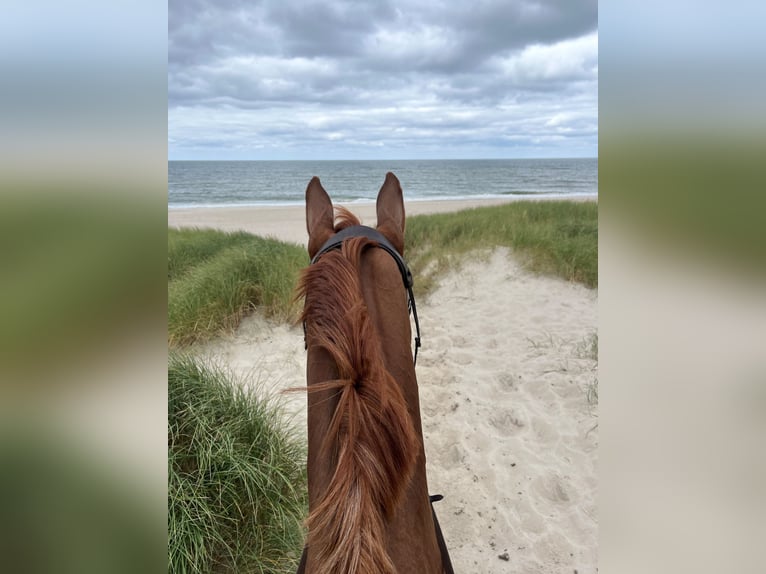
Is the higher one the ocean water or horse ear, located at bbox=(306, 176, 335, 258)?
the ocean water

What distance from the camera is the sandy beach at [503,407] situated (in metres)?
2.09

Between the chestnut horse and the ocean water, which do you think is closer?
the chestnut horse

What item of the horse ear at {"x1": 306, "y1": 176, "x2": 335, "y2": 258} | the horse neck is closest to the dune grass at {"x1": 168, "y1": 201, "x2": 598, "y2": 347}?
the horse ear at {"x1": 306, "y1": 176, "x2": 335, "y2": 258}

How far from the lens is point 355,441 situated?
0.75 metres

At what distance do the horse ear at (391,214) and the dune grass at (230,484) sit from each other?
4.14 ft

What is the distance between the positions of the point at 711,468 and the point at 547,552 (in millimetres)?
1936

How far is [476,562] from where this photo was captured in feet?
6.49

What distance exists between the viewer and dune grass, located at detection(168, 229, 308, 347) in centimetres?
388

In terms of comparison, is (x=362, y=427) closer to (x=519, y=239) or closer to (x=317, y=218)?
(x=317, y=218)

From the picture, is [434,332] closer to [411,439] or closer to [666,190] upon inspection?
[411,439]

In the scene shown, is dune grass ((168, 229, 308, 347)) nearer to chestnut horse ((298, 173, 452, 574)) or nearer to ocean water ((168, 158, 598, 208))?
chestnut horse ((298, 173, 452, 574))

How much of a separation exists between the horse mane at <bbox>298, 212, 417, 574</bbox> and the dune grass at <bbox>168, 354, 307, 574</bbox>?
119 centimetres

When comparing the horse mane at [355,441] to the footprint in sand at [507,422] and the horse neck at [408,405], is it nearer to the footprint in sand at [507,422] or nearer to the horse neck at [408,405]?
the horse neck at [408,405]

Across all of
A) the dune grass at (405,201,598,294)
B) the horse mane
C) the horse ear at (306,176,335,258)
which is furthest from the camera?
the dune grass at (405,201,598,294)
